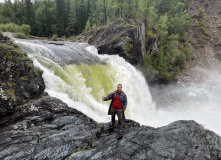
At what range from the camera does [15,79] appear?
29.4 feet

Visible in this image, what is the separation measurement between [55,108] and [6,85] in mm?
2840

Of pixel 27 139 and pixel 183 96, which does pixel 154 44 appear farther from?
pixel 27 139

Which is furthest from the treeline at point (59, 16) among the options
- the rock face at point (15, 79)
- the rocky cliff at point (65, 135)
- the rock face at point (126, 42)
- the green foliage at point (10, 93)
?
the green foliage at point (10, 93)

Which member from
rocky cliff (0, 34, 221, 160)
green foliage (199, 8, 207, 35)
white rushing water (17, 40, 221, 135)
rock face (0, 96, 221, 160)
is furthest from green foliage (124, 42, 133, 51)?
green foliage (199, 8, 207, 35)

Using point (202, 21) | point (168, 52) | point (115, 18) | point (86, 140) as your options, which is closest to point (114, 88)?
point (86, 140)

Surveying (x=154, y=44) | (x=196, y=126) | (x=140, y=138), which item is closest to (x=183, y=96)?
(x=154, y=44)

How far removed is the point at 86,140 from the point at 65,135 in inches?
37.8

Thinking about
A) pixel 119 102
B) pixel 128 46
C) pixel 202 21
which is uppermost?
pixel 202 21

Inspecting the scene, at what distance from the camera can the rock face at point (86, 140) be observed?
5.72 metres

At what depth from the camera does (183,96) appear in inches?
1086

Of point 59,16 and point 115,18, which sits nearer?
point 115,18

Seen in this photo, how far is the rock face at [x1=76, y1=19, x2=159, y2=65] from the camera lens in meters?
23.8

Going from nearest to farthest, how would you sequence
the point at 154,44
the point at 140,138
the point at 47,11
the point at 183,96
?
the point at 140,138
the point at 183,96
the point at 154,44
the point at 47,11

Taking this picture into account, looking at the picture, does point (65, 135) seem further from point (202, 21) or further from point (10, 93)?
point (202, 21)
